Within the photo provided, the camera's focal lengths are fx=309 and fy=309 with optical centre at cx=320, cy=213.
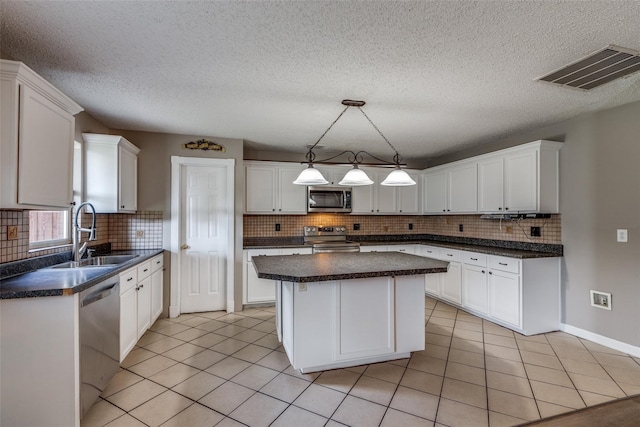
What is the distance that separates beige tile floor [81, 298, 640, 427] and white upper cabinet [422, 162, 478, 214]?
190 cm

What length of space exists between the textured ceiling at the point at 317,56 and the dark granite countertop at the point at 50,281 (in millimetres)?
1454

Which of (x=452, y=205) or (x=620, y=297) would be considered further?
(x=452, y=205)

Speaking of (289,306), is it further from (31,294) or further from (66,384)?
(31,294)

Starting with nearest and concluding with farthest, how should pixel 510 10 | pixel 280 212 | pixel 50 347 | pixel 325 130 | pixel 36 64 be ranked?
pixel 510 10
pixel 50 347
pixel 36 64
pixel 325 130
pixel 280 212

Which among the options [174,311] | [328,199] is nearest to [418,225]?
[328,199]

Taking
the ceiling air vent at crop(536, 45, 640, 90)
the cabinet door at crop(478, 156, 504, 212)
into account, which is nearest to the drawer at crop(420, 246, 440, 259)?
the cabinet door at crop(478, 156, 504, 212)

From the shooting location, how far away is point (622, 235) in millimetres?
2918

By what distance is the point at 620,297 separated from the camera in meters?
2.93

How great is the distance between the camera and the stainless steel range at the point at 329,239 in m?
4.57

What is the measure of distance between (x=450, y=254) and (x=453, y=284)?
42 centimetres

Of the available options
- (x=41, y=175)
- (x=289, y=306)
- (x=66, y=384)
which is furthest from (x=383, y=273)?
(x=41, y=175)

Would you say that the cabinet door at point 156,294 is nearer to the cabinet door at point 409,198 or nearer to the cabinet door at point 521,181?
the cabinet door at point 409,198

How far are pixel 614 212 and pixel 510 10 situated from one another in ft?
8.38

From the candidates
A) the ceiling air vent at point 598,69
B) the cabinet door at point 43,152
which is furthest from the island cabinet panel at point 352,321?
the ceiling air vent at point 598,69
